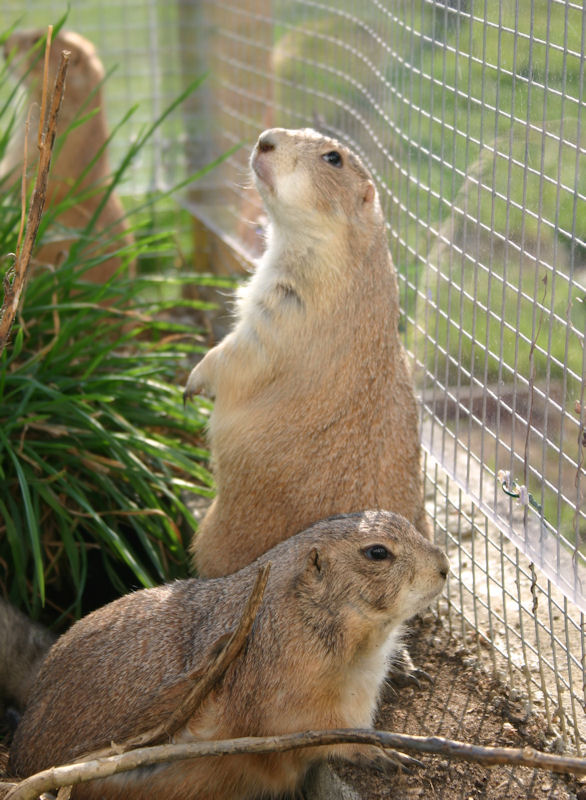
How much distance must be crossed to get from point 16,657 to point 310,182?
82.4 inches

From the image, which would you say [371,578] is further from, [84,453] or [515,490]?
[84,453]

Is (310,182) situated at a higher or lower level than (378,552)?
higher

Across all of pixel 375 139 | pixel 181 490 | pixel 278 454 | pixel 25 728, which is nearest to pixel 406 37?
pixel 375 139

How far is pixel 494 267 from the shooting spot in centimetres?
356

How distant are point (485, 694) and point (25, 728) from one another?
4.99 feet

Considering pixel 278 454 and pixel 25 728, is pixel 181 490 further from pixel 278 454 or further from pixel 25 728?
pixel 25 728

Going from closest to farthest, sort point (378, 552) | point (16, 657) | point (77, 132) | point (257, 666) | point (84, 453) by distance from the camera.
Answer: point (257, 666) → point (378, 552) → point (16, 657) → point (84, 453) → point (77, 132)

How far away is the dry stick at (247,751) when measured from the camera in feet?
9.33

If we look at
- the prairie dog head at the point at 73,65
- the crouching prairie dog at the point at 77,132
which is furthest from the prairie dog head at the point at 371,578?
the prairie dog head at the point at 73,65

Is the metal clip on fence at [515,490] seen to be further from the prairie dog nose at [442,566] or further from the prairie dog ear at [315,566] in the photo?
the prairie dog ear at [315,566]

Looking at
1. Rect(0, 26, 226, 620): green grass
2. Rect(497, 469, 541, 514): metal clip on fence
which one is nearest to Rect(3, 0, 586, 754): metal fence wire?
Rect(497, 469, 541, 514): metal clip on fence

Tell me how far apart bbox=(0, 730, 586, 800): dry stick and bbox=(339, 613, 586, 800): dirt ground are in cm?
33

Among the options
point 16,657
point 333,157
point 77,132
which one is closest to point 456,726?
point 16,657

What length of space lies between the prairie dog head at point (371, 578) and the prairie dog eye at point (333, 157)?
1534mm
